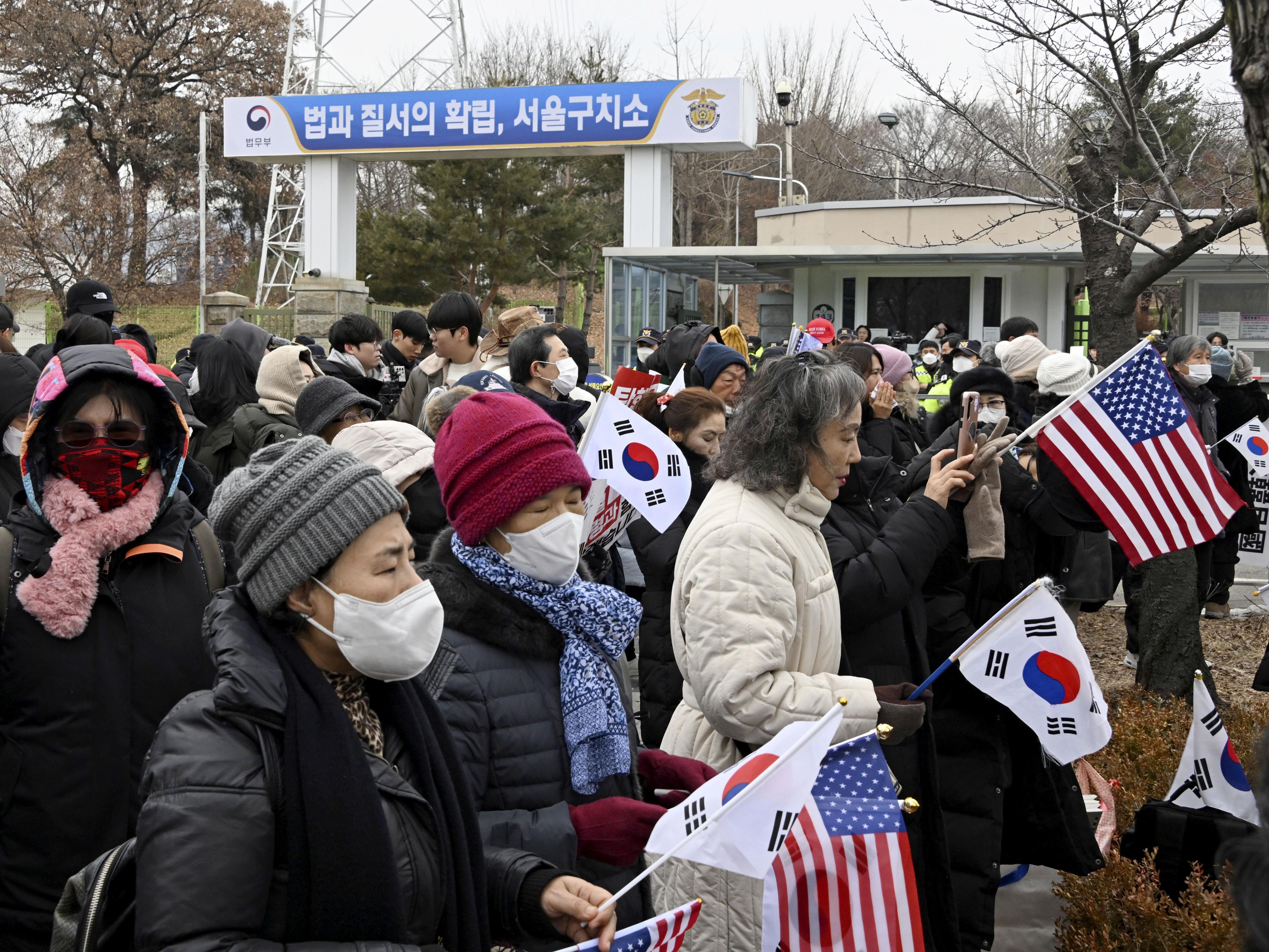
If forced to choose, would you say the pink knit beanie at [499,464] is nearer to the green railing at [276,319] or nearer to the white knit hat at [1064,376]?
the white knit hat at [1064,376]

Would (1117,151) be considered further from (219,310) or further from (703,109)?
(219,310)

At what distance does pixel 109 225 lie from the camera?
3622cm

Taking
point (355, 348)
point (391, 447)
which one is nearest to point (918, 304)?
point (355, 348)

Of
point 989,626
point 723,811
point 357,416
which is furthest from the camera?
point 357,416

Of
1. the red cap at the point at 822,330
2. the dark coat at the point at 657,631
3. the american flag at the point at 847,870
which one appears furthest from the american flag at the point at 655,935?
the red cap at the point at 822,330

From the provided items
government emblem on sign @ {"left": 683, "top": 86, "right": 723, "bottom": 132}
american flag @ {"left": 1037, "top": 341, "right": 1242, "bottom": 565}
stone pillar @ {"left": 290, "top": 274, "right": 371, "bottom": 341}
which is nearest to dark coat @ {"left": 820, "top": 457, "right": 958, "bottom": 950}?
american flag @ {"left": 1037, "top": 341, "right": 1242, "bottom": 565}

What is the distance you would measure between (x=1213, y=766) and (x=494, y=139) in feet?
78.3

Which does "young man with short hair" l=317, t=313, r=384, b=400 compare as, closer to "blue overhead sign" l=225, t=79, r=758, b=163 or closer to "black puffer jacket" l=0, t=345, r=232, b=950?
"black puffer jacket" l=0, t=345, r=232, b=950

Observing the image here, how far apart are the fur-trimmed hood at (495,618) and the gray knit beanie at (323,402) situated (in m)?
2.48

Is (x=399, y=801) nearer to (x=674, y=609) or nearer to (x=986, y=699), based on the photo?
(x=674, y=609)

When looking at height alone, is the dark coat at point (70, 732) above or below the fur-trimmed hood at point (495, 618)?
below

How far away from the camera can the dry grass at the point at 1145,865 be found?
4070 mm

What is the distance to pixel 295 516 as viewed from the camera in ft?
7.03

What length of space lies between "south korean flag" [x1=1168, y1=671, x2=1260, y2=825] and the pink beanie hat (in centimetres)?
356
